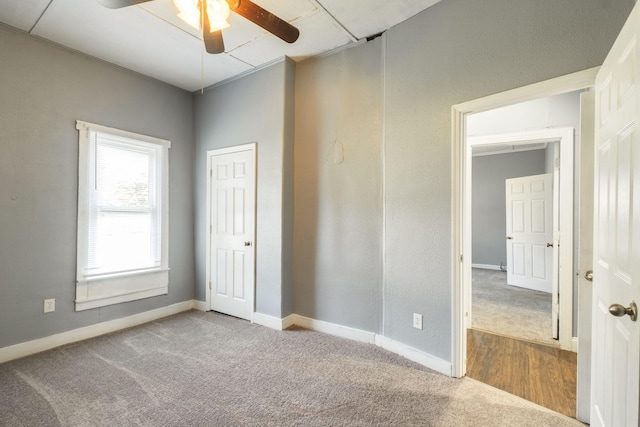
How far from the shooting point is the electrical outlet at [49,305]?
275 centimetres

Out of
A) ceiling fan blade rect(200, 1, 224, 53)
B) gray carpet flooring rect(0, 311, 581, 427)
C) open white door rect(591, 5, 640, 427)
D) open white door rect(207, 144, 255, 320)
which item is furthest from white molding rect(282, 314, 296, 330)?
ceiling fan blade rect(200, 1, 224, 53)

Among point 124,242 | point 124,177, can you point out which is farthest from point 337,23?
point 124,242

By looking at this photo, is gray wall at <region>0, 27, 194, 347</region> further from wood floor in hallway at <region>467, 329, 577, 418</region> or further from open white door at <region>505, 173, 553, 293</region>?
open white door at <region>505, 173, 553, 293</region>

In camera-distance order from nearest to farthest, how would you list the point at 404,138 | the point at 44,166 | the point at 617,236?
the point at 617,236 < the point at 404,138 < the point at 44,166

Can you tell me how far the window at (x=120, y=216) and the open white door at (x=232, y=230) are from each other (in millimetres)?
571

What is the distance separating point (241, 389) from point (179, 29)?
3029mm

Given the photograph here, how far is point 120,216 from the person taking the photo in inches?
130

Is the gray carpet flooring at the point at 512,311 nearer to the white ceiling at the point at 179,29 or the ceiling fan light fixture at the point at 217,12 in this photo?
the white ceiling at the point at 179,29

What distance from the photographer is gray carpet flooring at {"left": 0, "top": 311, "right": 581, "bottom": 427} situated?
181 centimetres

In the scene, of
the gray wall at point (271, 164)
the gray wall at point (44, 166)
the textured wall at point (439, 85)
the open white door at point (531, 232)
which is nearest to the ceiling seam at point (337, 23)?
the textured wall at point (439, 85)

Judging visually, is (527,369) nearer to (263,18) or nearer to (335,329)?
(335,329)

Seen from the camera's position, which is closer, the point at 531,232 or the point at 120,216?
the point at 120,216

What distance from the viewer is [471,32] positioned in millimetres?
2172

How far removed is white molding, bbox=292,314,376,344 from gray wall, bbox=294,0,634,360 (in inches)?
3.7
